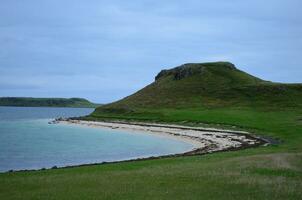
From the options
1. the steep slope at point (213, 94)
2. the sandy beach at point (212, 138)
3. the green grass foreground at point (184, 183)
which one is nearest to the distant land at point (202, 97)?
the steep slope at point (213, 94)

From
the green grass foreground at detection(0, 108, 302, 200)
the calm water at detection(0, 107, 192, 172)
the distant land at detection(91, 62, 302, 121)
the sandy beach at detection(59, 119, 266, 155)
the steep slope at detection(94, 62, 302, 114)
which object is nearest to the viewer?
the green grass foreground at detection(0, 108, 302, 200)

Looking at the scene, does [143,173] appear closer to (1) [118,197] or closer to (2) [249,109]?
(1) [118,197]

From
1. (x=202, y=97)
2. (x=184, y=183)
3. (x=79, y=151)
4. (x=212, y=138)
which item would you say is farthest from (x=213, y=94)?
(x=184, y=183)

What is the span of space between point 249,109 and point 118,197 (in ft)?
383

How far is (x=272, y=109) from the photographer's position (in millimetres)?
132250

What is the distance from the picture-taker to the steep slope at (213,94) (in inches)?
5910

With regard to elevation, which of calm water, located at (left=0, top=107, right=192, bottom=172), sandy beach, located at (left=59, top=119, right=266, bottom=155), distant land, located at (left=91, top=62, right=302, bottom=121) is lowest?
calm water, located at (left=0, top=107, right=192, bottom=172)

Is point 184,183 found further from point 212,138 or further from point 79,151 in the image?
point 212,138

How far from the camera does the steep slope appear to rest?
150 meters

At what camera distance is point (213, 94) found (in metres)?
169

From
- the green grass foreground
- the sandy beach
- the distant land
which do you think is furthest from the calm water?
the distant land

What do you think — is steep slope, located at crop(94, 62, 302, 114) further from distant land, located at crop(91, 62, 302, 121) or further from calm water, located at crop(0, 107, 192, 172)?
calm water, located at crop(0, 107, 192, 172)

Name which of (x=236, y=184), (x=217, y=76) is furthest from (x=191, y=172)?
(x=217, y=76)

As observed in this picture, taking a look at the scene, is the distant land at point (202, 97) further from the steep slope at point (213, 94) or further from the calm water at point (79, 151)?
the calm water at point (79, 151)
